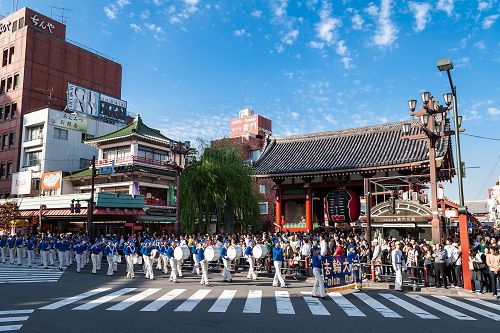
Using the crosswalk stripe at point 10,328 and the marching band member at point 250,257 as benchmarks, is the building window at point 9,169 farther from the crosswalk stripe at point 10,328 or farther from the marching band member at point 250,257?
the crosswalk stripe at point 10,328

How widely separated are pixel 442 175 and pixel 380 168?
5.42 m

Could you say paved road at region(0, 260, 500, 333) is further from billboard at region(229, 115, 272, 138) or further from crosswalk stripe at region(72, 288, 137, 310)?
billboard at region(229, 115, 272, 138)

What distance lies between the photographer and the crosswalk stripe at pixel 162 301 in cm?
1096

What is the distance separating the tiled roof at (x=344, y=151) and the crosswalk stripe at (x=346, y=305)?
→ 12.5 metres

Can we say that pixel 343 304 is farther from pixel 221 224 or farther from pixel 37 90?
pixel 37 90

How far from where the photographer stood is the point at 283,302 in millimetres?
12117

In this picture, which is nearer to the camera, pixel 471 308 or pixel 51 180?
pixel 471 308

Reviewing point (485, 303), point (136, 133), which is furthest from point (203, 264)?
point (136, 133)

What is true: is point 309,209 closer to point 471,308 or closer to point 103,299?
point 471,308

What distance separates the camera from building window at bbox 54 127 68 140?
46.3 meters

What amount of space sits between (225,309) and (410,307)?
5.29 metres

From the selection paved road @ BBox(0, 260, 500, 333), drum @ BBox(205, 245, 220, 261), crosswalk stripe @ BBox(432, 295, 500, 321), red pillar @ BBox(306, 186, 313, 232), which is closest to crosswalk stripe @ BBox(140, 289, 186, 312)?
paved road @ BBox(0, 260, 500, 333)

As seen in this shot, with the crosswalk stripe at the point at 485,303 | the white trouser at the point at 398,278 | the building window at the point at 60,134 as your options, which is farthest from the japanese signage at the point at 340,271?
the building window at the point at 60,134

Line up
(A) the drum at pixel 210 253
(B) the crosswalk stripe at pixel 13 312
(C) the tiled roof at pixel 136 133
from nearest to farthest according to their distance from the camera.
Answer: (B) the crosswalk stripe at pixel 13 312, (A) the drum at pixel 210 253, (C) the tiled roof at pixel 136 133
